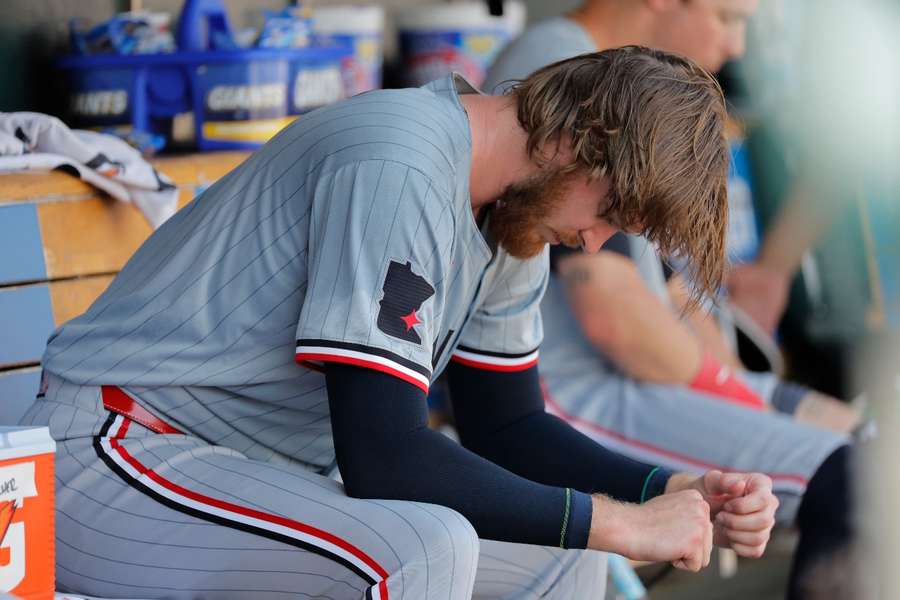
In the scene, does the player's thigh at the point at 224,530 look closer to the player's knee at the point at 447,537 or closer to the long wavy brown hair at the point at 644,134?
the player's knee at the point at 447,537

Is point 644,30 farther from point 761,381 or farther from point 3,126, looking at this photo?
point 3,126

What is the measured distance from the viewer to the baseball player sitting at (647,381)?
2420 mm

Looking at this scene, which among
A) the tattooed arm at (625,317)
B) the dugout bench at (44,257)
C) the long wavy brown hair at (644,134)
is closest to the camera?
the long wavy brown hair at (644,134)

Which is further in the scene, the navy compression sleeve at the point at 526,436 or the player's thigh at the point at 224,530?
the navy compression sleeve at the point at 526,436

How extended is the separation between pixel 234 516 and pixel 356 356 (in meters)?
0.24

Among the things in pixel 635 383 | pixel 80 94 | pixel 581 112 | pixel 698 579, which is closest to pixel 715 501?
pixel 581 112

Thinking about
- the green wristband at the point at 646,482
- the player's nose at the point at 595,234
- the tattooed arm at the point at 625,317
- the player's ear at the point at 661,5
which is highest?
the player's nose at the point at 595,234

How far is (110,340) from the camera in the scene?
1.54m

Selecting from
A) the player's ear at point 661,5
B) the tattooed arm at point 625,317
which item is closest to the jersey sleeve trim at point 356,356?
the tattooed arm at point 625,317

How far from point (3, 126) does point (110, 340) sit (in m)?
0.71

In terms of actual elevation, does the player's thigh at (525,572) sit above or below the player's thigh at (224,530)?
below

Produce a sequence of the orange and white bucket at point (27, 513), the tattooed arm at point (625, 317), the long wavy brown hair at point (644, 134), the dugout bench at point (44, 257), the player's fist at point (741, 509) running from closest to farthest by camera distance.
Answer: the orange and white bucket at point (27, 513) → the long wavy brown hair at point (644, 134) → the player's fist at point (741, 509) → the dugout bench at point (44, 257) → the tattooed arm at point (625, 317)

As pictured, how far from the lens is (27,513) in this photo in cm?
136

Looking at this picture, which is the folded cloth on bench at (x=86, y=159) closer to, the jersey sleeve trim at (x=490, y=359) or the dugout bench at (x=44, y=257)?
the dugout bench at (x=44, y=257)
